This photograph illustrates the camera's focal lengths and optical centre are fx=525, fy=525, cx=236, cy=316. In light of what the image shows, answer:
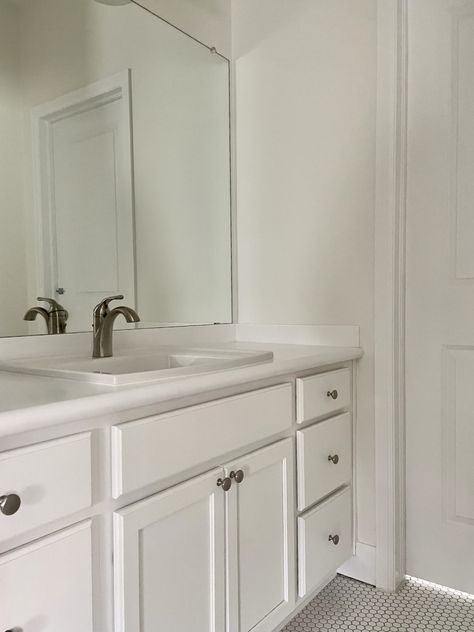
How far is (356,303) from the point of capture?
1744mm

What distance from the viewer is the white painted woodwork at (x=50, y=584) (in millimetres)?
764

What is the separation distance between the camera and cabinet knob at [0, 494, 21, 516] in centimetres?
74

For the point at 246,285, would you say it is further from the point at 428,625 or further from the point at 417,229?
the point at 428,625

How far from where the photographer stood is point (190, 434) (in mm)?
1068

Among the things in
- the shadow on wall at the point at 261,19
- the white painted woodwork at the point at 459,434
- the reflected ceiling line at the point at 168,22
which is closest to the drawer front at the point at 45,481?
the white painted woodwork at the point at 459,434

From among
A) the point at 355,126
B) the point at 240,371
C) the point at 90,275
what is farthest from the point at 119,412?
the point at 355,126

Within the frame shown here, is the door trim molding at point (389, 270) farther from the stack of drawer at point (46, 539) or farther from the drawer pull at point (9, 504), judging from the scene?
the drawer pull at point (9, 504)

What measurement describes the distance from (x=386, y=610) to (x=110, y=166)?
160cm

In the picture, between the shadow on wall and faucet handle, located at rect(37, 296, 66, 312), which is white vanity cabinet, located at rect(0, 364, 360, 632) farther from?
the shadow on wall

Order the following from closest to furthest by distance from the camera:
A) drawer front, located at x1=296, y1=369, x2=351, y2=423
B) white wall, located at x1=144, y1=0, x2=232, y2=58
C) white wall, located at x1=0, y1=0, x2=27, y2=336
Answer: white wall, located at x1=0, y1=0, x2=27, y2=336 → drawer front, located at x1=296, y1=369, x2=351, y2=423 → white wall, located at x1=144, y1=0, x2=232, y2=58

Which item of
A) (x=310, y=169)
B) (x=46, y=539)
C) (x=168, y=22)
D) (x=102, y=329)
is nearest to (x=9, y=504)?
(x=46, y=539)

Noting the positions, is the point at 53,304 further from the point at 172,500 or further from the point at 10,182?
the point at 172,500

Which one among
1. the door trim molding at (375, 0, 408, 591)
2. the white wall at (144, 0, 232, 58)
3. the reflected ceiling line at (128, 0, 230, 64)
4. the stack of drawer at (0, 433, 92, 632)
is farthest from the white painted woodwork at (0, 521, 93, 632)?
the white wall at (144, 0, 232, 58)

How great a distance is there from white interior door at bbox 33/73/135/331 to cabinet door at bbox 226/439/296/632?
655mm
